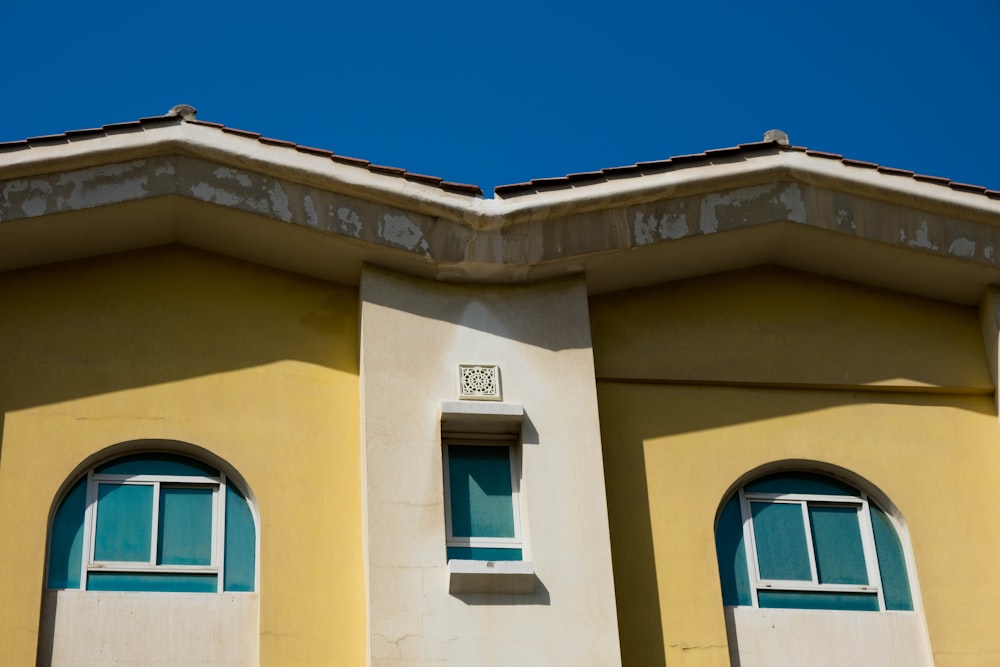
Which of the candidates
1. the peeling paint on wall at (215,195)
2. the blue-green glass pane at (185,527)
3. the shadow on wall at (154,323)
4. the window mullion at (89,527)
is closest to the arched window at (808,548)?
the shadow on wall at (154,323)

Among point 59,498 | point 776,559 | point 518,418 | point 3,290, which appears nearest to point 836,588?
point 776,559

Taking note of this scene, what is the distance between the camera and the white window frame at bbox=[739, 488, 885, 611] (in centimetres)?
1359

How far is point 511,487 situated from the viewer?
1349 cm

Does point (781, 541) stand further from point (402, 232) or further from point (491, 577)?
point (402, 232)

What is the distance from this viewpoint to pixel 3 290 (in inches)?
543

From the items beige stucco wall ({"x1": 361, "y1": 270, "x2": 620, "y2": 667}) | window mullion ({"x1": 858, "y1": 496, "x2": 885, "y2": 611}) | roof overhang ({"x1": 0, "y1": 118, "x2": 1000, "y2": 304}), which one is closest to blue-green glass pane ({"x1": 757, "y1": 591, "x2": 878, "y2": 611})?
window mullion ({"x1": 858, "y1": 496, "x2": 885, "y2": 611})

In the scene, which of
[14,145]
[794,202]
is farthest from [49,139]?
[794,202]

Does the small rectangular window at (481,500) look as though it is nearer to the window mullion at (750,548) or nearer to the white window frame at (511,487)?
the white window frame at (511,487)

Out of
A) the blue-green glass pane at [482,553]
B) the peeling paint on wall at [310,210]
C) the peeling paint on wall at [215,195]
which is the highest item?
the peeling paint on wall at [215,195]

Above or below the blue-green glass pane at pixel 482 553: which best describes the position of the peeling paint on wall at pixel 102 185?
above

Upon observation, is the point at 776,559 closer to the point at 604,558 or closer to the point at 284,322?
the point at 604,558

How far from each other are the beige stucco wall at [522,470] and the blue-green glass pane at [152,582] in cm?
126

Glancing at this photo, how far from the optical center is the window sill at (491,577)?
12.7 metres

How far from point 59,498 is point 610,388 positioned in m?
4.39
